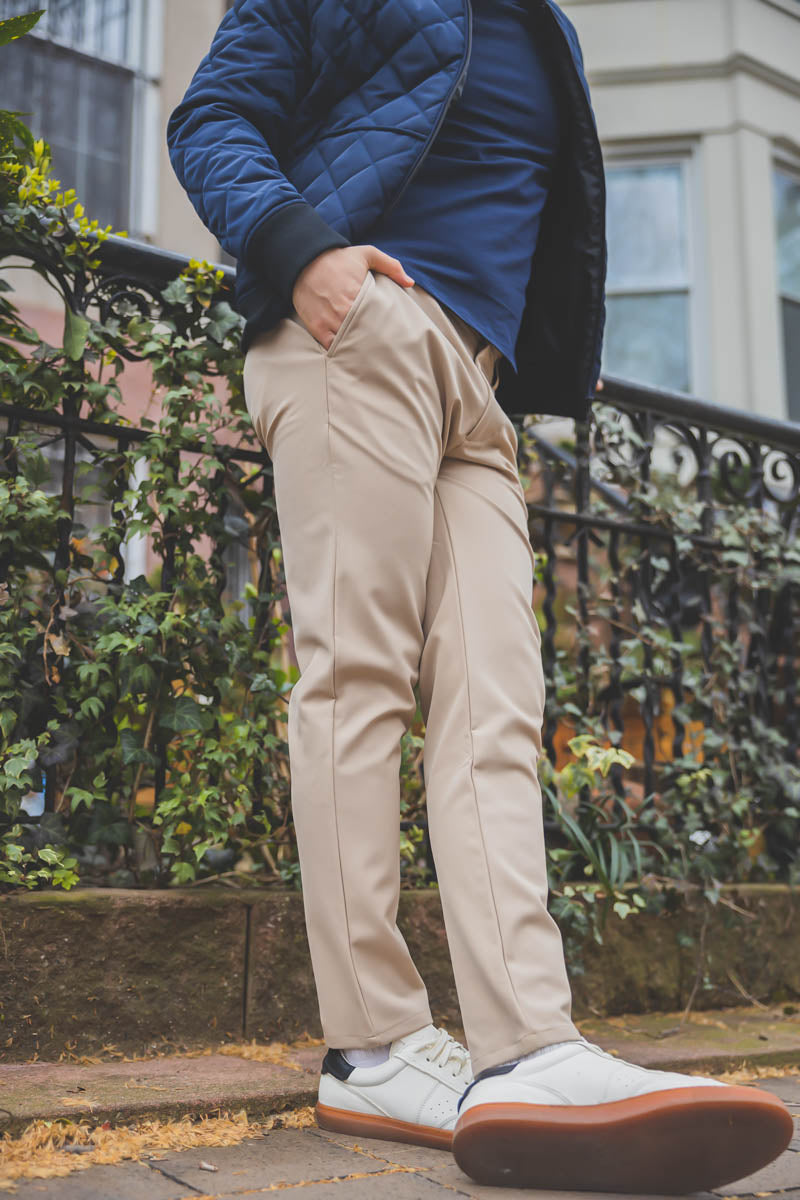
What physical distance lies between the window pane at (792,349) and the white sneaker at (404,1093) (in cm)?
686

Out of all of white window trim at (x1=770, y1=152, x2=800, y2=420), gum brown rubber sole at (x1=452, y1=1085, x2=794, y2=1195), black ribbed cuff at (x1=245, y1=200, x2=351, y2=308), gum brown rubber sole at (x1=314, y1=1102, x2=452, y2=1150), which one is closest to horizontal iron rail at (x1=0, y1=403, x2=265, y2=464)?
black ribbed cuff at (x1=245, y1=200, x2=351, y2=308)

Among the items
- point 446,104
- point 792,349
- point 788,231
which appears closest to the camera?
point 446,104

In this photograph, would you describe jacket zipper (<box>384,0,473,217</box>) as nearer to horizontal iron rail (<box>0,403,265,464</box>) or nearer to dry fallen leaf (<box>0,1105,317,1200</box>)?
horizontal iron rail (<box>0,403,265,464</box>)

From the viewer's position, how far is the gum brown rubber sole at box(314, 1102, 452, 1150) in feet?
4.80

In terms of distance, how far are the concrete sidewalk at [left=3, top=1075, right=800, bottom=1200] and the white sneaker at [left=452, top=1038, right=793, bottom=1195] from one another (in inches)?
1.4

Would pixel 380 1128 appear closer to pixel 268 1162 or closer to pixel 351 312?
pixel 268 1162

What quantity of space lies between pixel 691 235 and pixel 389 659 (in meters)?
6.63

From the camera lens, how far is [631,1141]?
123cm

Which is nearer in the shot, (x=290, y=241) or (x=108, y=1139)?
(x=108, y=1139)

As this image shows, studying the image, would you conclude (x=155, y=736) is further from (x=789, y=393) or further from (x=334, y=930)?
(x=789, y=393)

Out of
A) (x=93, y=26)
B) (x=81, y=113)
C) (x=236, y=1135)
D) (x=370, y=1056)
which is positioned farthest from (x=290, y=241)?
(x=93, y=26)

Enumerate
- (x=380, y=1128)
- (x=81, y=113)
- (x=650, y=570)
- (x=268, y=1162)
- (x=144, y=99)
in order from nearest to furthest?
(x=268, y=1162)
(x=380, y=1128)
(x=650, y=570)
(x=81, y=113)
(x=144, y=99)

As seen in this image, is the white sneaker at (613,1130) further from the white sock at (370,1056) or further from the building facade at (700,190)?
the building facade at (700,190)

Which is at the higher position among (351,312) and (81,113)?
(81,113)
